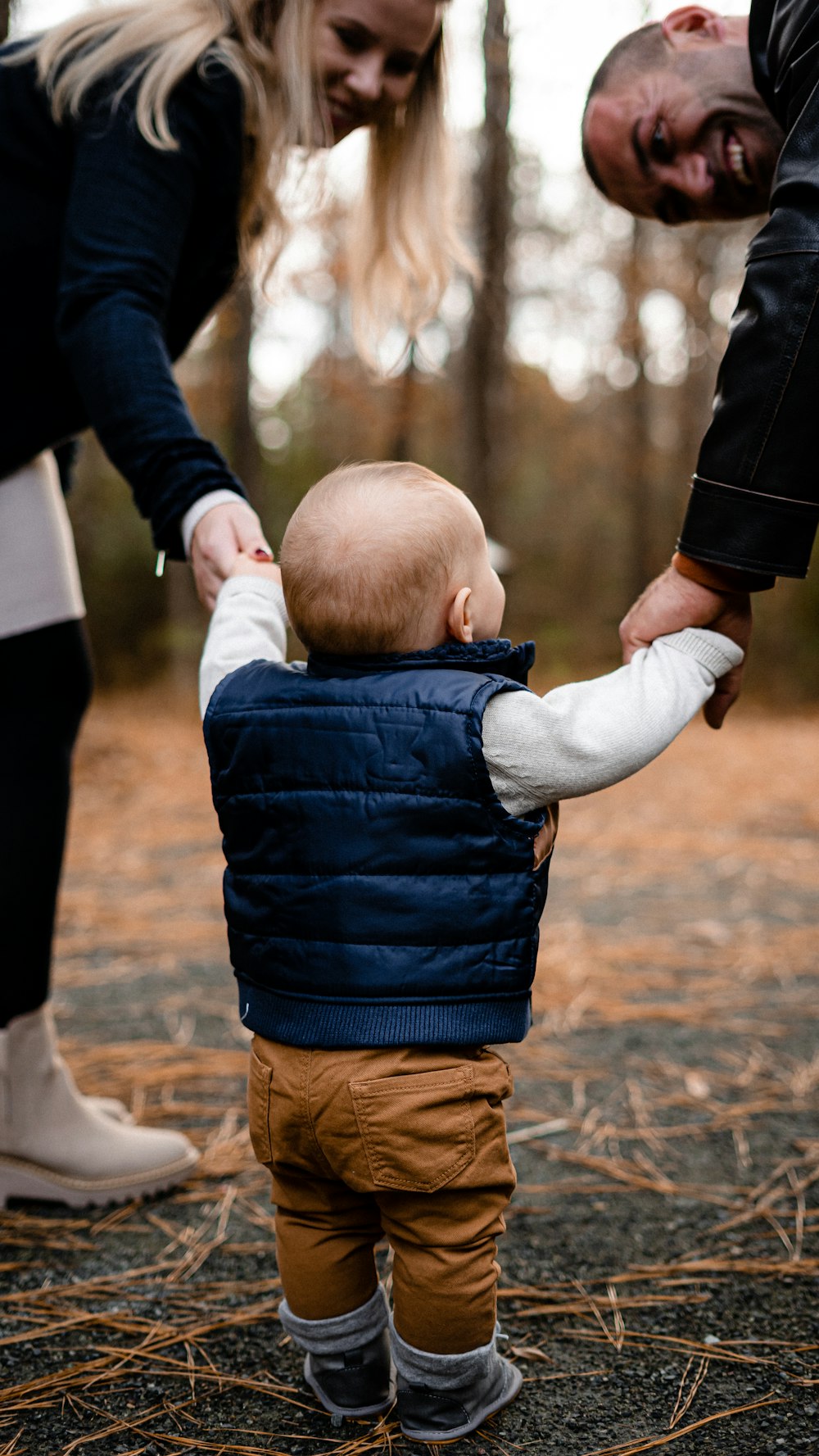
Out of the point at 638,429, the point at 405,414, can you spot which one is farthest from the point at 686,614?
the point at 638,429

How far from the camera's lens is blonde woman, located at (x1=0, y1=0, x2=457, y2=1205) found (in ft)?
5.17

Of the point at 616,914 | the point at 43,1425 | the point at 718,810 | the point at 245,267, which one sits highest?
the point at 245,267

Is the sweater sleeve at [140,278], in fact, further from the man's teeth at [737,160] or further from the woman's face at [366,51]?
the man's teeth at [737,160]

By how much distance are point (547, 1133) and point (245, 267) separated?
173 centimetres

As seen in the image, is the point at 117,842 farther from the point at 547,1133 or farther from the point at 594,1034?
the point at 547,1133

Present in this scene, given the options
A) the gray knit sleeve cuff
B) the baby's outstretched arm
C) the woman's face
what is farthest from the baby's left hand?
the woman's face

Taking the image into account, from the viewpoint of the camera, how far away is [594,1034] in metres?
2.84

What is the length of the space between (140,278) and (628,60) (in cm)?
93

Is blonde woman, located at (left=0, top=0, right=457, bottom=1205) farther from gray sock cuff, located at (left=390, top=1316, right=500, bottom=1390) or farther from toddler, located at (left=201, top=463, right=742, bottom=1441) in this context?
gray sock cuff, located at (left=390, top=1316, right=500, bottom=1390)

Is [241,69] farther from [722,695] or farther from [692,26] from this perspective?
[722,695]

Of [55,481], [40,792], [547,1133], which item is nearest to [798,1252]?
[547,1133]

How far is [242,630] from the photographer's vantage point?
1.46 metres

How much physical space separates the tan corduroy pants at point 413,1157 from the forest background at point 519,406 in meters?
7.03

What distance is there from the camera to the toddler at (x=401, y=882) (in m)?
1.26
